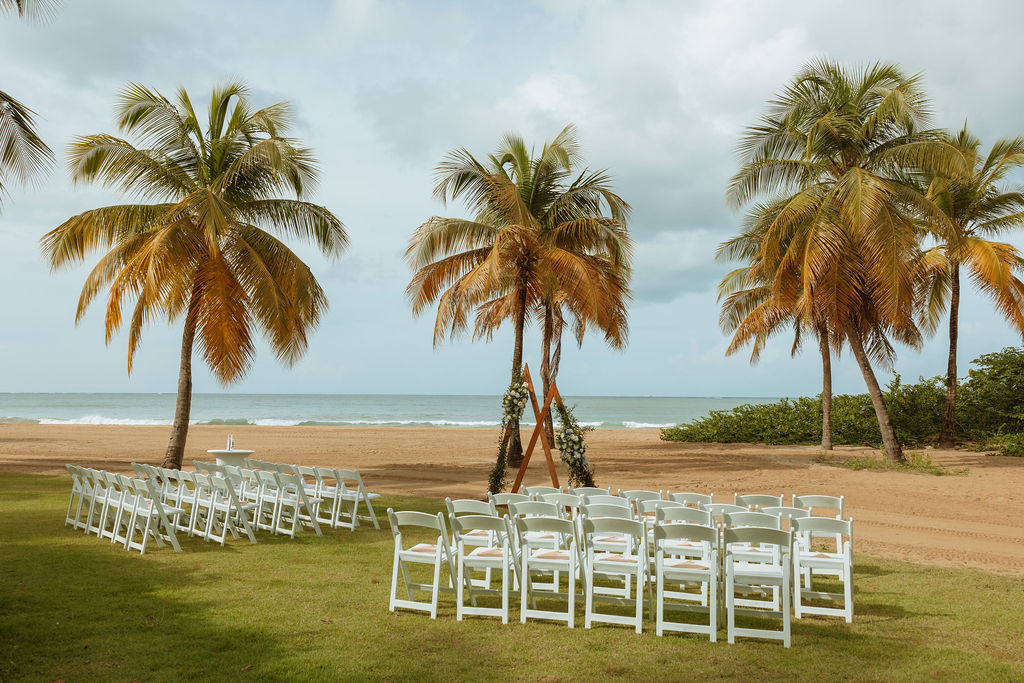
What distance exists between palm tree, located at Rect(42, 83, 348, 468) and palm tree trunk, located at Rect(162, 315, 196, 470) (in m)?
0.02

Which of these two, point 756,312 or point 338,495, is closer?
point 338,495

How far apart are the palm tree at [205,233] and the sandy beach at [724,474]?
400 centimetres

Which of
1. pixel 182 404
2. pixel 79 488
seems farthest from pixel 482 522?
pixel 182 404

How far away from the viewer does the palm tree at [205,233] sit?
13.4 m

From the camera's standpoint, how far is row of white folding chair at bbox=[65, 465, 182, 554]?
25.9ft

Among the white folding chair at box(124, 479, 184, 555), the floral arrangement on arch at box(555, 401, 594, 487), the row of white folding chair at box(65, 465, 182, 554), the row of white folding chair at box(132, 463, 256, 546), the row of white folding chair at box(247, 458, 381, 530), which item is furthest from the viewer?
the floral arrangement on arch at box(555, 401, 594, 487)

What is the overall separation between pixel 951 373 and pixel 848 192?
8.46 meters

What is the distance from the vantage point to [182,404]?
1524 centimetres

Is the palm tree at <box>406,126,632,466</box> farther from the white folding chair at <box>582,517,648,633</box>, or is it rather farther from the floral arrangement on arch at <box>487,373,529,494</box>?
the white folding chair at <box>582,517,648,633</box>

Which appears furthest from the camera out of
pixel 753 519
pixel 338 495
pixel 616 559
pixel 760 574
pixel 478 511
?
pixel 338 495

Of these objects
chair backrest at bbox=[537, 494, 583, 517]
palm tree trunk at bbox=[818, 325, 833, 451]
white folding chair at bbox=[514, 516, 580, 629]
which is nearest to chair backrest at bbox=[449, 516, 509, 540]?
white folding chair at bbox=[514, 516, 580, 629]

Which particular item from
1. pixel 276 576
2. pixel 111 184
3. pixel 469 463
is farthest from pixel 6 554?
pixel 469 463

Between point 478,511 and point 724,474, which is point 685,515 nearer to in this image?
point 478,511

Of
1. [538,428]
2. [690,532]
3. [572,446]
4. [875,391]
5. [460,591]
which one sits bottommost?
[460,591]
